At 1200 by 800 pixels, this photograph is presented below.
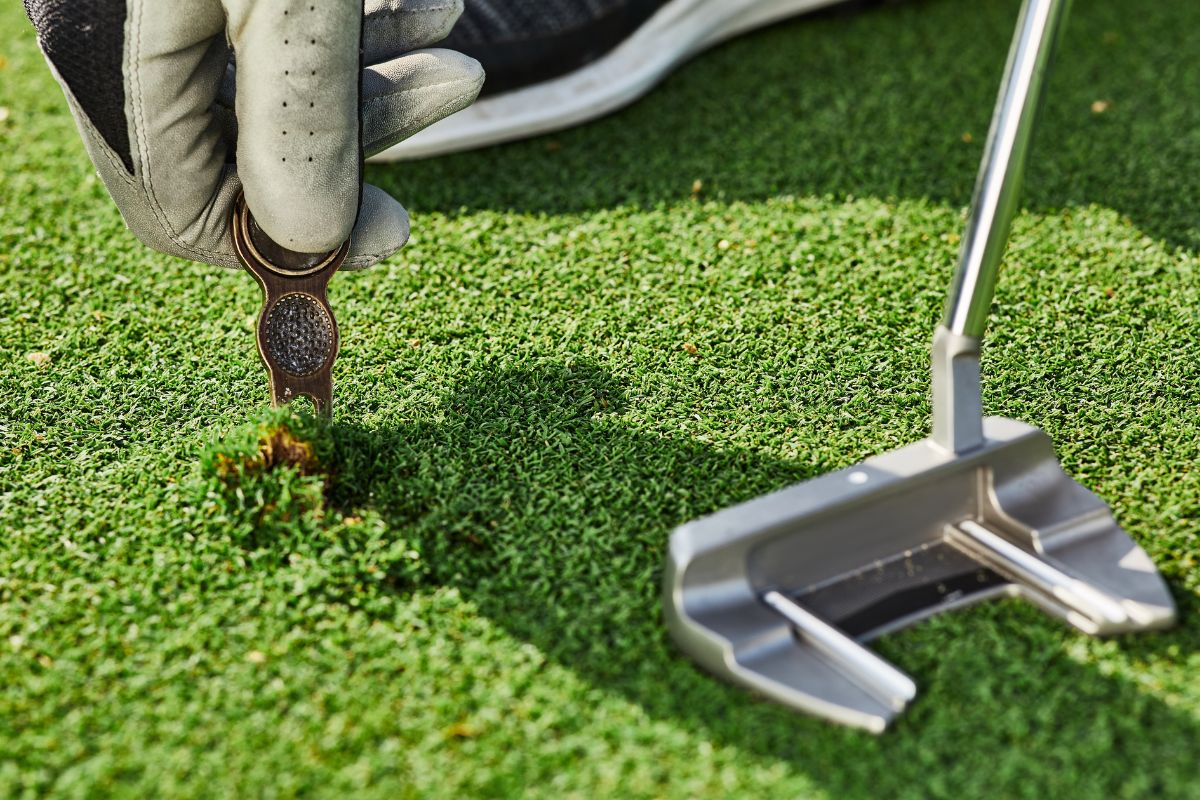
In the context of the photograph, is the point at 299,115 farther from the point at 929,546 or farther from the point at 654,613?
the point at 929,546

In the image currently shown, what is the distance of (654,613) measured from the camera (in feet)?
4.67

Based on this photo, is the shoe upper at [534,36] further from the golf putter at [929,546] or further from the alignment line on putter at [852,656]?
the alignment line on putter at [852,656]

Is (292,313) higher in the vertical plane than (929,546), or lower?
higher

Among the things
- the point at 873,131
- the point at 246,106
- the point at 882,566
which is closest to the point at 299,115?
the point at 246,106

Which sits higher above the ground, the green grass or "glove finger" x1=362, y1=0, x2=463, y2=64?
"glove finger" x1=362, y1=0, x2=463, y2=64

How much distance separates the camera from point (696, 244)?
7.27 ft

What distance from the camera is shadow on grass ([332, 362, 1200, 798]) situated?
1.23 m

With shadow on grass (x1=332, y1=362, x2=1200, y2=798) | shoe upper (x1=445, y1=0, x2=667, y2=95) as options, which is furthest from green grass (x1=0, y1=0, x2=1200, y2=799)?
shoe upper (x1=445, y1=0, x2=667, y2=95)

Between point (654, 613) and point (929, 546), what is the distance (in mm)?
358

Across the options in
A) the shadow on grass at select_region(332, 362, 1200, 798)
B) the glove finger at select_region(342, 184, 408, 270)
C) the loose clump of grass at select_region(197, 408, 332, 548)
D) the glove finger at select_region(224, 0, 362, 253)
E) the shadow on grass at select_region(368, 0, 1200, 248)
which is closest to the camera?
the shadow on grass at select_region(332, 362, 1200, 798)

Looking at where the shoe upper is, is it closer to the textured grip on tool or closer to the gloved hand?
the gloved hand

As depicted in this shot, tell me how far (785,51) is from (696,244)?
0.96 meters

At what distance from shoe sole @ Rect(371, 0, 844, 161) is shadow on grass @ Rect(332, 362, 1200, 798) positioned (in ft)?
2.62

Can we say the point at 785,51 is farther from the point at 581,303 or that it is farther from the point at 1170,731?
the point at 1170,731
